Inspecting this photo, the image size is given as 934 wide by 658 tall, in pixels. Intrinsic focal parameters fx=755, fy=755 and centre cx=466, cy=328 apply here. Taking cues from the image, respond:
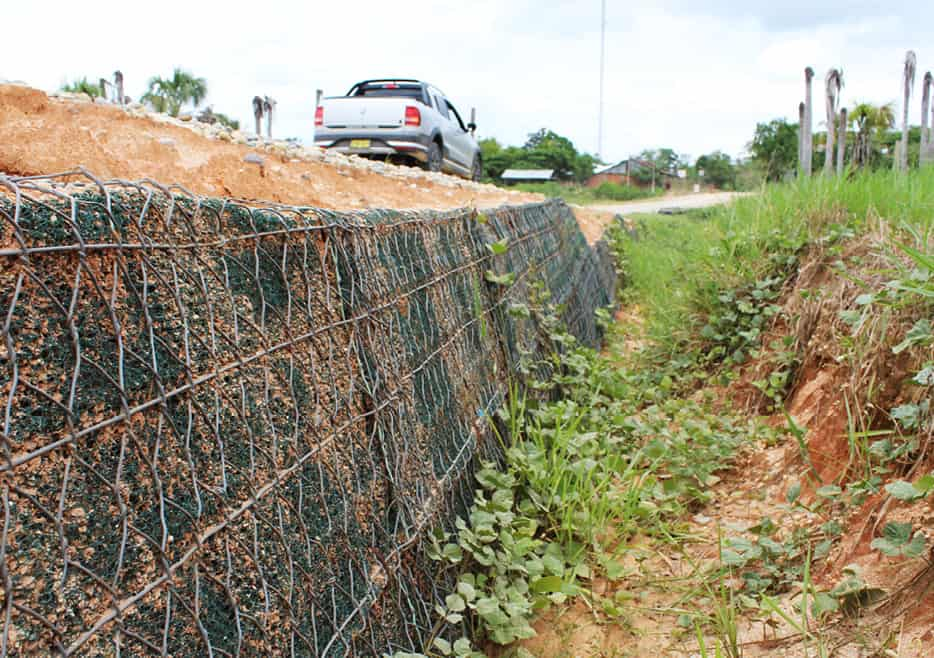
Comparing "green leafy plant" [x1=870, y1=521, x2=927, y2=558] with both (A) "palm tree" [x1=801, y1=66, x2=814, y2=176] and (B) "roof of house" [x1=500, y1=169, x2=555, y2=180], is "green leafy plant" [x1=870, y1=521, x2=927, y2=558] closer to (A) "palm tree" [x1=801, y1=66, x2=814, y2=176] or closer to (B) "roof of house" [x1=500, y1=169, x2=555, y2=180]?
(A) "palm tree" [x1=801, y1=66, x2=814, y2=176]

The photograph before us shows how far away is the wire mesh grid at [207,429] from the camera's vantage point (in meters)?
1.10

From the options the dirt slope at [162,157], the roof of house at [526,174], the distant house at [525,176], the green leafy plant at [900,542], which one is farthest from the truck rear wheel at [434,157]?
the roof of house at [526,174]

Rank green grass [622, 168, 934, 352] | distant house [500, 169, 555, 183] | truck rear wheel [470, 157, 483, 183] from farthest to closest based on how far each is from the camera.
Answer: distant house [500, 169, 555, 183]
truck rear wheel [470, 157, 483, 183]
green grass [622, 168, 934, 352]

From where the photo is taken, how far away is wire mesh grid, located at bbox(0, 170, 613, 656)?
1.10 meters

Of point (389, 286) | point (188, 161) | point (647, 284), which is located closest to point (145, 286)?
point (389, 286)

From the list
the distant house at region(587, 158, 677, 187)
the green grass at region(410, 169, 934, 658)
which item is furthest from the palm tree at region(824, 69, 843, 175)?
the distant house at region(587, 158, 677, 187)

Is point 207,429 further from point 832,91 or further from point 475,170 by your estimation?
point 475,170

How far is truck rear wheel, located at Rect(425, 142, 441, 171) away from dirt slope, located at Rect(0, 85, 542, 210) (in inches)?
155

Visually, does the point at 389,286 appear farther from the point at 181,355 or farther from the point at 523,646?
the point at 523,646

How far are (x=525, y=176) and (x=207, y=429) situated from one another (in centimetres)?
4921

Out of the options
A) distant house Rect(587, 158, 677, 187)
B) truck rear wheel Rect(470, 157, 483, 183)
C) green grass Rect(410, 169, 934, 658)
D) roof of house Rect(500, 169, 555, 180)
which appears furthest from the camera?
distant house Rect(587, 158, 677, 187)

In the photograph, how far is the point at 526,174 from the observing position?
164 feet

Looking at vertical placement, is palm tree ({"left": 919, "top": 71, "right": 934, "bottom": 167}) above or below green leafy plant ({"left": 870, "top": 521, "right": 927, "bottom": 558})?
above

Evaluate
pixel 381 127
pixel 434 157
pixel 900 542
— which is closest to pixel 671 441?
pixel 900 542
